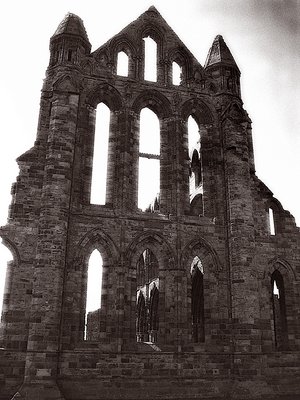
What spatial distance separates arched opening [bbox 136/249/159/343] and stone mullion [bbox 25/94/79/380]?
6.78 meters

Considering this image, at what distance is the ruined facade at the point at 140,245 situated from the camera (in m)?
13.3

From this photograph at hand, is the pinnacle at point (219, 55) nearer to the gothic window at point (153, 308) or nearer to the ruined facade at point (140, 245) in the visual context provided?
the ruined facade at point (140, 245)

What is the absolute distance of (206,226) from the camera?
52.6 feet

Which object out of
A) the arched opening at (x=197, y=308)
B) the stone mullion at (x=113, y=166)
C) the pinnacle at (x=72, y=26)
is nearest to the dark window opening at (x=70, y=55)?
the pinnacle at (x=72, y=26)

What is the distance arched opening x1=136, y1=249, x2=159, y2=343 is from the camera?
67.5 feet

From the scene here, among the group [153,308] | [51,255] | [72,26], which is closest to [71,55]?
[72,26]

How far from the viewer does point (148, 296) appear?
827 inches

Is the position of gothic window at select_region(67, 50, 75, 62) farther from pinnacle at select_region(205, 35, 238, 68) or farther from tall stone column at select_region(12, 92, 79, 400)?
pinnacle at select_region(205, 35, 238, 68)

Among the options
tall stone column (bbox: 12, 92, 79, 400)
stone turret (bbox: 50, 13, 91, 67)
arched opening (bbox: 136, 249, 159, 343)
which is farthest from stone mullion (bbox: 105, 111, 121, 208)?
arched opening (bbox: 136, 249, 159, 343)

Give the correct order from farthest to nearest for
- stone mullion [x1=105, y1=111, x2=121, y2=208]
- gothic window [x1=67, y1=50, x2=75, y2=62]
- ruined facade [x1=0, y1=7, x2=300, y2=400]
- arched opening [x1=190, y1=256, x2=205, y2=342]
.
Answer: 1. arched opening [x1=190, y1=256, x2=205, y2=342]
2. gothic window [x1=67, y1=50, x2=75, y2=62]
3. stone mullion [x1=105, y1=111, x2=121, y2=208]
4. ruined facade [x1=0, y1=7, x2=300, y2=400]

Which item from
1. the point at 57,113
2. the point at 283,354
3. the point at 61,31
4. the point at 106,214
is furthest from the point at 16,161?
the point at 283,354

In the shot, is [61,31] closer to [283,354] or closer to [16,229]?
[16,229]

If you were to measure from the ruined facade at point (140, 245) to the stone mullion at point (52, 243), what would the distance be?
4 centimetres

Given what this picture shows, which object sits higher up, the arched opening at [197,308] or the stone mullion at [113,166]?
the stone mullion at [113,166]
